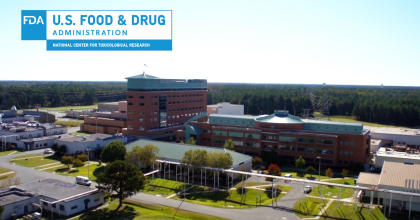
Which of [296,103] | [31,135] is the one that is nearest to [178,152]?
[31,135]

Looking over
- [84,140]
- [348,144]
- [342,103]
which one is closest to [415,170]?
[348,144]

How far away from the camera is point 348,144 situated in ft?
176

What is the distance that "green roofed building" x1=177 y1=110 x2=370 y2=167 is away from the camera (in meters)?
53.4

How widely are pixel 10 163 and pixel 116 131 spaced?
26916 mm

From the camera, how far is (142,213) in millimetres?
33281

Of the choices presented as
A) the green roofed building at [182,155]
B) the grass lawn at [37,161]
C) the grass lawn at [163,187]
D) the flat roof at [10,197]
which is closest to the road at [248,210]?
the grass lawn at [163,187]

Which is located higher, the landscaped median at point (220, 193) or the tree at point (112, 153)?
the tree at point (112, 153)

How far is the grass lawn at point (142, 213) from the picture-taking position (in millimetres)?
32219

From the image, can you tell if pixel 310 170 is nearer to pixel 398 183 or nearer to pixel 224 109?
pixel 398 183

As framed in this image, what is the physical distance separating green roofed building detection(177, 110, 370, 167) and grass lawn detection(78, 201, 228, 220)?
81.0ft

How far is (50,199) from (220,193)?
18.1 m

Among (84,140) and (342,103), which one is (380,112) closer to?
(342,103)

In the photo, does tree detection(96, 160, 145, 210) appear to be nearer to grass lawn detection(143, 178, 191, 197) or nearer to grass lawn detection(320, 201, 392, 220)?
grass lawn detection(143, 178, 191, 197)

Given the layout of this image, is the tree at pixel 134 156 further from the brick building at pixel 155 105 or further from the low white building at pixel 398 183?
the low white building at pixel 398 183
